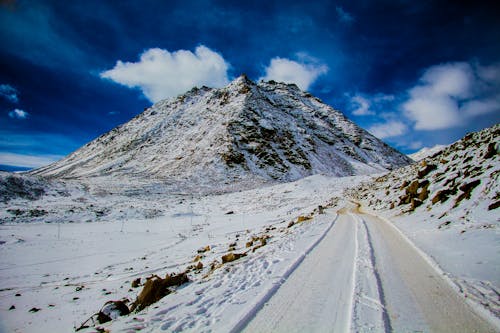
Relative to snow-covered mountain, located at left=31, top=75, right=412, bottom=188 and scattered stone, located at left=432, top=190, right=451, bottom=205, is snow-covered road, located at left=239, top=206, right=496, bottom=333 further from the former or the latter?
snow-covered mountain, located at left=31, top=75, right=412, bottom=188

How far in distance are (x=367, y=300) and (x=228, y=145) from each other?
93988mm

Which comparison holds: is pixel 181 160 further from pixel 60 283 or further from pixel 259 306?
pixel 259 306

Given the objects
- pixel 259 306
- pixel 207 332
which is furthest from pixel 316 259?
pixel 207 332

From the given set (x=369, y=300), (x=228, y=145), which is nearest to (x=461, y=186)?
(x=369, y=300)

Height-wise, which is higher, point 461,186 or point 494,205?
point 461,186

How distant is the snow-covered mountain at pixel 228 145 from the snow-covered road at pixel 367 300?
66093 millimetres

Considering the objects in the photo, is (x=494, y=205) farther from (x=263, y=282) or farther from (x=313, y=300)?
(x=263, y=282)

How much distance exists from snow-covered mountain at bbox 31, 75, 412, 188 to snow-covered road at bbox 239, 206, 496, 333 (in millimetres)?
66093

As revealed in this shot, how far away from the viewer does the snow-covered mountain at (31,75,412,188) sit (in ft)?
288

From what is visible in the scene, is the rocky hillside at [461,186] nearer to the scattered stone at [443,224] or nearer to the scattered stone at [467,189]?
the scattered stone at [467,189]

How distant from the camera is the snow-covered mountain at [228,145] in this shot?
288 ft

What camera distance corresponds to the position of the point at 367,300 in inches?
192

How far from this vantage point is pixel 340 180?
55375 millimetres

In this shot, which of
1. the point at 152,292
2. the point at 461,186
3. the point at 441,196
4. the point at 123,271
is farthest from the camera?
the point at 441,196
